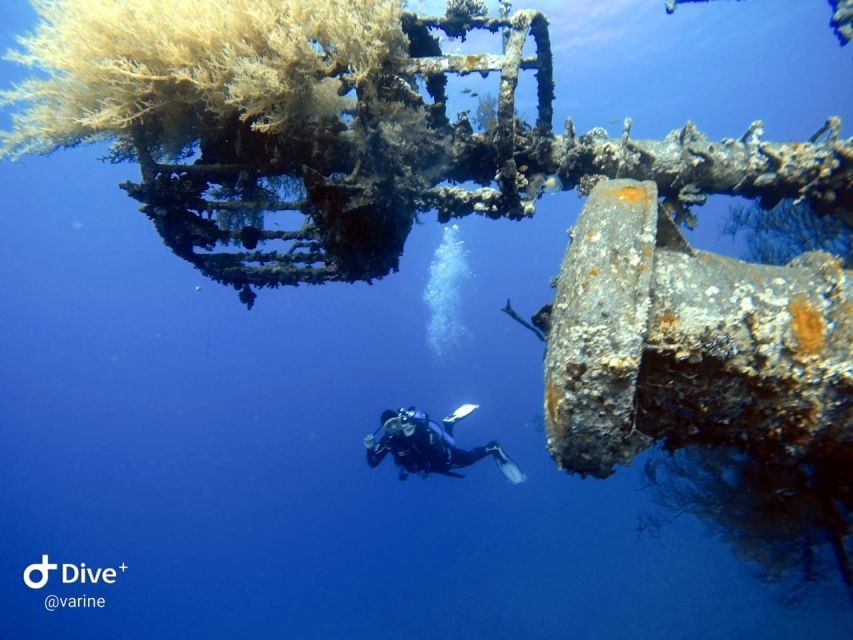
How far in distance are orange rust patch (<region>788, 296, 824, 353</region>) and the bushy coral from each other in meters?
2.97

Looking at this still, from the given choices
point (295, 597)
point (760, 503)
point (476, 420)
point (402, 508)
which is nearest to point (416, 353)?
point (476, 420)

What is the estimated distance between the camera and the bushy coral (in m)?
3.29

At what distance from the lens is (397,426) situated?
11.9 m

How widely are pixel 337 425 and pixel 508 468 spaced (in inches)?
2807

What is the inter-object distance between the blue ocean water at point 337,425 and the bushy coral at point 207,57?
1036cm

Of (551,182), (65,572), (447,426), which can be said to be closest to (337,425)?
(65,572)

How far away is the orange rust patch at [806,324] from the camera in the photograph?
243cm

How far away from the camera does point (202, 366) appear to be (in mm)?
87875

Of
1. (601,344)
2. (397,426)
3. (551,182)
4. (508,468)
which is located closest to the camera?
(601,344)

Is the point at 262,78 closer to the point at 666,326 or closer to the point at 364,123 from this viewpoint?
the point at 364,123

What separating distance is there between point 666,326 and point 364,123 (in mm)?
2483

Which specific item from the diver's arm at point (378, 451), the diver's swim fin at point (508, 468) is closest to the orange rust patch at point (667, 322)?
the diver's arm at point (378, 451)

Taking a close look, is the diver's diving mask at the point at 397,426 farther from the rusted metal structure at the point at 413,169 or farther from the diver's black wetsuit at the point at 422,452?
the rusted metal structure at the point at 413,169

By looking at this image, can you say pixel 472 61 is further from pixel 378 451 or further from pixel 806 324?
pixel 378 451
